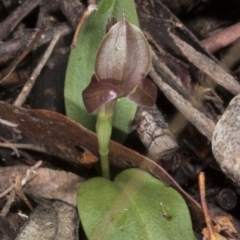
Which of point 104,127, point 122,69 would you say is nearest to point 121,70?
point 122,69

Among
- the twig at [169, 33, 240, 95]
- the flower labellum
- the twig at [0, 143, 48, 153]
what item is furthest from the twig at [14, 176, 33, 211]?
the twig at [169, 33, 240, 95]

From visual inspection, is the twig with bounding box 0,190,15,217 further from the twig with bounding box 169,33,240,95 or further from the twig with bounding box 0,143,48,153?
the twig with bounding box 169,33,240,95

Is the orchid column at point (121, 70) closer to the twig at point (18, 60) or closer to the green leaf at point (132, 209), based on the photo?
→ the green leaf at point (132, 209)

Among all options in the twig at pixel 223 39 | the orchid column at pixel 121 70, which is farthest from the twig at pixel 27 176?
the twig at pixel 223 39

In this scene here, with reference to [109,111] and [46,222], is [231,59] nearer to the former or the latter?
[109,111]

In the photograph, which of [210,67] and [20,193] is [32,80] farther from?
[210,67]

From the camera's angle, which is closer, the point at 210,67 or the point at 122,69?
the point at 122,69

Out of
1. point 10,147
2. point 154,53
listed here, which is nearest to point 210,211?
point 154,53
